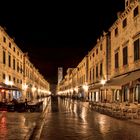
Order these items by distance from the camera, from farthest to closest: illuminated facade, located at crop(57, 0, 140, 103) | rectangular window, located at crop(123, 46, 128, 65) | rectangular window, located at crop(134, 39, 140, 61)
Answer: rectangular window, located at crop(123, 46, 128, 65) → illuminated facade, located at crop(57, 0, 140, 103) → rectangular window, located at crop(134, 39, 140, 61)

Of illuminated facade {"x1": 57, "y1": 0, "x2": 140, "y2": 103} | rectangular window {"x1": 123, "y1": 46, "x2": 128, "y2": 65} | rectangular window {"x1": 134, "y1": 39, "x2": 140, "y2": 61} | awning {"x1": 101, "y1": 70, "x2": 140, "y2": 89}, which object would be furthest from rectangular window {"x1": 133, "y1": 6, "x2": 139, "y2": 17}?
awning {"x1": 101, "y1": 70, "x2": 140, "y2": 89}

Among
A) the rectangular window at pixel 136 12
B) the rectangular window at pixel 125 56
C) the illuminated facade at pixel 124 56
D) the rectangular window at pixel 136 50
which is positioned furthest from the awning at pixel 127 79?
the rectangular window at pixel 136 12

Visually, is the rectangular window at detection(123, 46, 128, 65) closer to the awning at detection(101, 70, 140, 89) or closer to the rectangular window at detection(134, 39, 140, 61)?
the awning at detection(101, 70, 140, 89)

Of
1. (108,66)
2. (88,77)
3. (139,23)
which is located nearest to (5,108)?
(139,23)

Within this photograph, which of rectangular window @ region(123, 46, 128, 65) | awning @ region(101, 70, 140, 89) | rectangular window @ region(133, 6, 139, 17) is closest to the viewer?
awning @ region(101, 70, 140, 89)

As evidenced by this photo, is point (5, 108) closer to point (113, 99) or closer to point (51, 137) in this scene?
point (113, 99)

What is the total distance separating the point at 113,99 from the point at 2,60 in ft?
54.4

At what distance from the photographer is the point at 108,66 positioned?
160 ft

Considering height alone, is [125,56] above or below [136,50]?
below

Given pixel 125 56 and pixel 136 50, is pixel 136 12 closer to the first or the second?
pixel 136 50

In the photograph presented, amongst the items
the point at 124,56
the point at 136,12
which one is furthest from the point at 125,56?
the point at 136,12

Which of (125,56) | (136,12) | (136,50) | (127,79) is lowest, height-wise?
(127,79)

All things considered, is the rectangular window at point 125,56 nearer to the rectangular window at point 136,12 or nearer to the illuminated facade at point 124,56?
the illuminated facade at point 124,56

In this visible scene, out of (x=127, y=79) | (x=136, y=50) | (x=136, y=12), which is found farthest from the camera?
(x=136, y=12)
